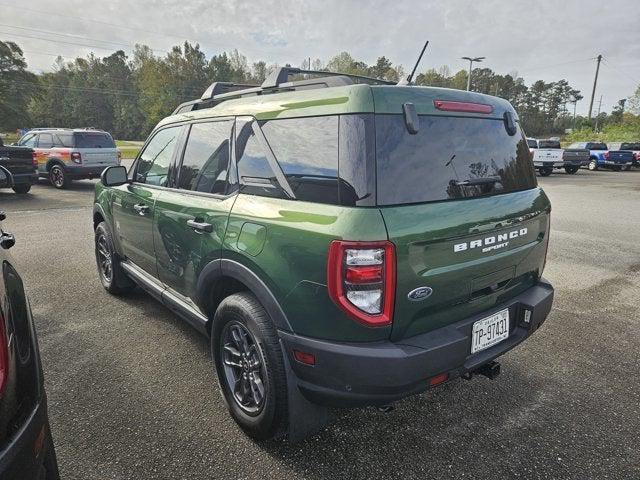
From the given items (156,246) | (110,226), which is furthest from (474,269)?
(110,226)

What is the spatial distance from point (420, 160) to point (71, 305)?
3872 mm

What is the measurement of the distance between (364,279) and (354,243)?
166 millimetres

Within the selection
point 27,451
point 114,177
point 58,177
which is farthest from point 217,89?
point 58,177

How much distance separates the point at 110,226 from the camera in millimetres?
4211

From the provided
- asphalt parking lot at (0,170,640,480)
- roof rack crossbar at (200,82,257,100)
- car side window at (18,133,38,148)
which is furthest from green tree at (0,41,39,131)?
asphalt parking lot at (0,170,640,480)

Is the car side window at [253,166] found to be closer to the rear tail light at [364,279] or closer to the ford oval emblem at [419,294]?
the rear tail light at [364,279]

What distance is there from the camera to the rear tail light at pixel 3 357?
130cm

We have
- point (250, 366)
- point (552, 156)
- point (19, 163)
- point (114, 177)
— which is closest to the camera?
point (250, 366)

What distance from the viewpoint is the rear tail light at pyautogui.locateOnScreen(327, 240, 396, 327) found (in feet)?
5.91

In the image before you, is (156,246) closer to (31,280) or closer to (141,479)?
(141,479)

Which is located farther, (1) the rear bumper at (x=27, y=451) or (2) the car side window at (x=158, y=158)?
(2) the car side window at (x=158, y=158)

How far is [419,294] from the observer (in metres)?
1.93

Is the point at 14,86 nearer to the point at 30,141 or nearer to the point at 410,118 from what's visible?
the point at 30,141

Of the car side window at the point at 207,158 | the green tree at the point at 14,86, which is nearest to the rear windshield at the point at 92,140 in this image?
the car side window at the point at 207,158
